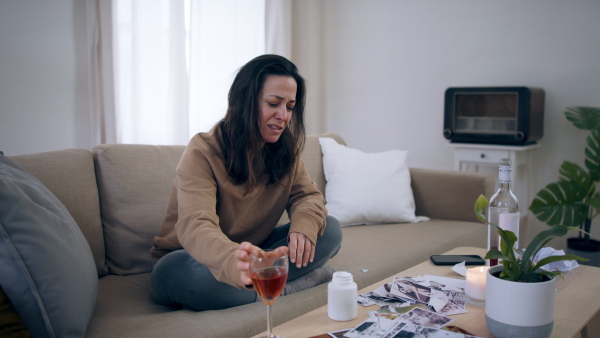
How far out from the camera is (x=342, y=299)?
115 centimetres

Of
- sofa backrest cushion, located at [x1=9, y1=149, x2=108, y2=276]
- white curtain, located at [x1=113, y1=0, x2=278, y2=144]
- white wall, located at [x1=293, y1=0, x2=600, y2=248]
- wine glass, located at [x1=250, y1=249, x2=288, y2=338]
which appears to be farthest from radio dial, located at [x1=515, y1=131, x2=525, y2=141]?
wine glass, located at [x1=250, y1=249, x2=288, y2=338]

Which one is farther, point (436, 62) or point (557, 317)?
point (436, 62)

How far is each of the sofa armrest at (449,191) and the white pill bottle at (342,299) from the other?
4.99 feet

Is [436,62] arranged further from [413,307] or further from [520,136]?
[413,307]

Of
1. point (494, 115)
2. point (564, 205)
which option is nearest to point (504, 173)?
point (564, 205)

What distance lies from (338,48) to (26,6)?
2415mm

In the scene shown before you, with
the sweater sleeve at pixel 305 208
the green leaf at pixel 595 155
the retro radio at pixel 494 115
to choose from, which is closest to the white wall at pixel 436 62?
the retro radio at pixel 494 115

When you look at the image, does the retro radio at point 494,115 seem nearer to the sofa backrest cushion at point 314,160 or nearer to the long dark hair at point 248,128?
the sofa backrest cushion at point 314,160

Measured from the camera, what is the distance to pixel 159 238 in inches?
65.0

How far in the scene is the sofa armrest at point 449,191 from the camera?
2521 mm

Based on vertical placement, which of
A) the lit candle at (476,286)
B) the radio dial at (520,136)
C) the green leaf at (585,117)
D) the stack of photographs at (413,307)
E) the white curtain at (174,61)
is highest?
the white curtain at (174,61)

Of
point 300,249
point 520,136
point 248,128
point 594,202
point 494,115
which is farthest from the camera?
point 494,115

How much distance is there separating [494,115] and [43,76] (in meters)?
2.52

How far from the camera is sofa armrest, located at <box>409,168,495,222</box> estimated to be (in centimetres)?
252
